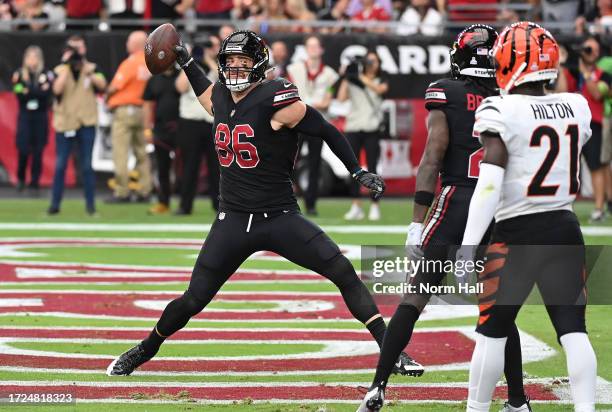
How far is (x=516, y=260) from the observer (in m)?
5.13

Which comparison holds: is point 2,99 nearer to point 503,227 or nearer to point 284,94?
point 284,94

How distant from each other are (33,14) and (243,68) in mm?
12762

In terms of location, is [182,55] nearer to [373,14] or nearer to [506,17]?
[506,17]

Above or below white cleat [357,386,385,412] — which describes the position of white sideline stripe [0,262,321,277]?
below

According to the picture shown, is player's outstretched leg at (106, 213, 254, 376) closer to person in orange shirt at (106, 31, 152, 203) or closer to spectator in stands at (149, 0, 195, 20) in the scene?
person in orange shirt at (106, 31, 152, 203)

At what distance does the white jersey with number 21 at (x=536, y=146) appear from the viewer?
502cm

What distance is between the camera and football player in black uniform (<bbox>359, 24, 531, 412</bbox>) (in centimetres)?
606

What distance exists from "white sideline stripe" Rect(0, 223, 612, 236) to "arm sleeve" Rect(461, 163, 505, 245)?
28.1ft

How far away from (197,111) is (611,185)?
4.99 metres

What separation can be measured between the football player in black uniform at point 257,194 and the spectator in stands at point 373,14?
1189cm

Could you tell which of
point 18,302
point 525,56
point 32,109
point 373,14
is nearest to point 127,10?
point 32,109

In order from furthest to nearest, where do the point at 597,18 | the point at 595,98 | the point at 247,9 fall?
1. the point at 247,9
2. the point at 597,18
3. the point at 595,98

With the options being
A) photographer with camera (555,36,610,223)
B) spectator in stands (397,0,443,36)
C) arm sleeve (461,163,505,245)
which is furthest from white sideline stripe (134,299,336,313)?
spectator in stands (397,0,443,36)

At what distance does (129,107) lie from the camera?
16594mm
